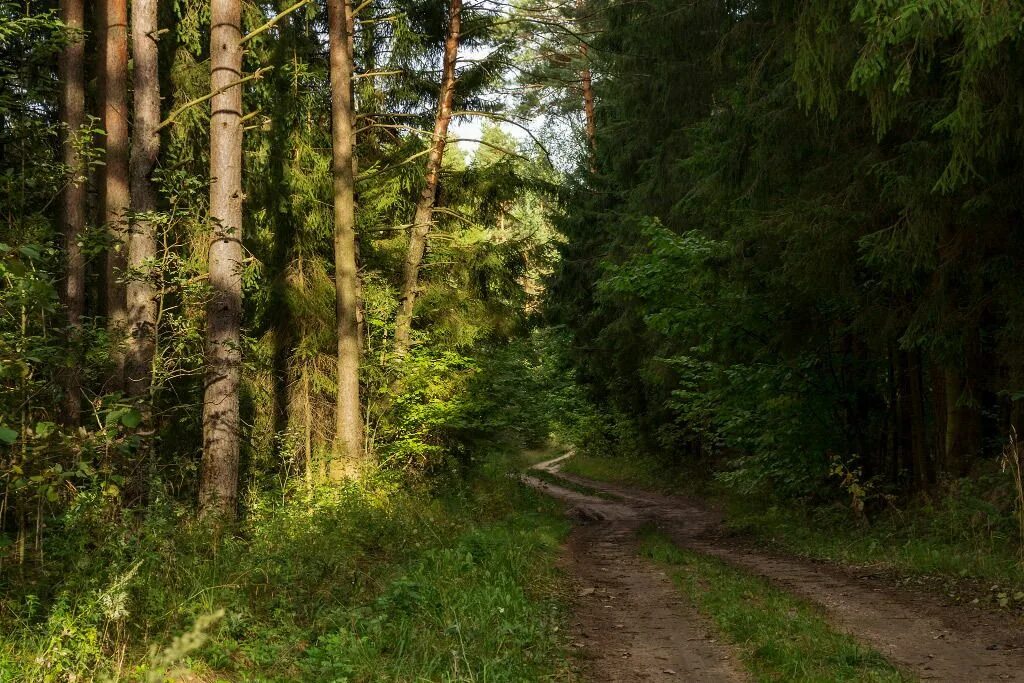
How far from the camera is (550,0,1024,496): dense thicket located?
7.85 m

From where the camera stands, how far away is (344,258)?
13031mm

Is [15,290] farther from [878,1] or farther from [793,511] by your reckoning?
[793,511]

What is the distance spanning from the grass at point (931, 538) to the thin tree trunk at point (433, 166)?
807cm

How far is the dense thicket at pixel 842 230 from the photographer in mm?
7852

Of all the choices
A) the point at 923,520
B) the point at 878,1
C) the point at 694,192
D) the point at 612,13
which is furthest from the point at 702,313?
the point at 612,13

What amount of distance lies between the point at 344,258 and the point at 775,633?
8.80 m

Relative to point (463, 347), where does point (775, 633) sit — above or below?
below

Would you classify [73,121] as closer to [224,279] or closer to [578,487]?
[224,279]

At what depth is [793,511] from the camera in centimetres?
1552

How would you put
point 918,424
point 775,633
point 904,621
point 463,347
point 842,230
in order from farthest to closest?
point 463,347 < point 918,424 < point 842,230 < point 904,621 < point 775,633

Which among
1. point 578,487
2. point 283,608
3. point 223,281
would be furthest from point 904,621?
point 578,487

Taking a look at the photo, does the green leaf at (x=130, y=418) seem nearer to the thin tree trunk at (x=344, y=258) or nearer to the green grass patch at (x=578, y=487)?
the thin tree trunk at (x=344, y=258)

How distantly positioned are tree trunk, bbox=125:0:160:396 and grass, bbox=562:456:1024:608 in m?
9.71

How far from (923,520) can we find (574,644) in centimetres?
713
